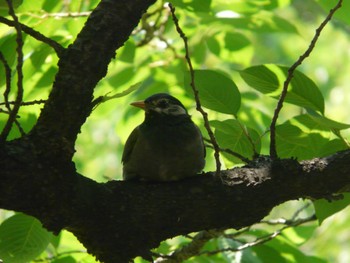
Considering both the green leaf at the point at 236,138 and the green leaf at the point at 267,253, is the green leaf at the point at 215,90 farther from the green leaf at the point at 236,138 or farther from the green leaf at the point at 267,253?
the green leaf at the point at 267,253

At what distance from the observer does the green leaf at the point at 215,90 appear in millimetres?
2947

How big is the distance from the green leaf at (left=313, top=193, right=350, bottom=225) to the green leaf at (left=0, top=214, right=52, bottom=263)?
4.49 feet

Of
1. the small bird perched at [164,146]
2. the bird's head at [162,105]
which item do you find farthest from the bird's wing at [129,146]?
the bird's head at [162,105]

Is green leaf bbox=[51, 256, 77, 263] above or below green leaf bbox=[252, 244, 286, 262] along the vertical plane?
above

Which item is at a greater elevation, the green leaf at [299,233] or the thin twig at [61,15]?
the thin twig at [61,15]

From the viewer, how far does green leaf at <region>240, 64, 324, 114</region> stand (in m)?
2.88

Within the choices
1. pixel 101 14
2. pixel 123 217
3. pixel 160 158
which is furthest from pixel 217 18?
pixel 123 217

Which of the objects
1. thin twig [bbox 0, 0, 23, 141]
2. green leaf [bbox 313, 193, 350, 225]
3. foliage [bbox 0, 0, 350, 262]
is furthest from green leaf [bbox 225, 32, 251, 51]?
thin twig [bbox 0, 0, 23, 141]

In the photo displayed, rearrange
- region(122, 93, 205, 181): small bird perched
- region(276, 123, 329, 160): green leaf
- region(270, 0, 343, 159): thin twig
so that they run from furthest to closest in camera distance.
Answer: region(122, 93, 205, 181): small bird perched → region(276, 123, 329, 160): green leaf → region(270, 0, 343, 159): thin twig

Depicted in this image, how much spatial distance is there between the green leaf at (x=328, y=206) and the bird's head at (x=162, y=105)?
1.10 metres

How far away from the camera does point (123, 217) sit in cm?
264

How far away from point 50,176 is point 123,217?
0.43m

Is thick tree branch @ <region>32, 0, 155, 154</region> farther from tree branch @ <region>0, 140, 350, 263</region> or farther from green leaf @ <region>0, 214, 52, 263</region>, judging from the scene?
green leaf @ <region>0, 214, 52, 263</region>

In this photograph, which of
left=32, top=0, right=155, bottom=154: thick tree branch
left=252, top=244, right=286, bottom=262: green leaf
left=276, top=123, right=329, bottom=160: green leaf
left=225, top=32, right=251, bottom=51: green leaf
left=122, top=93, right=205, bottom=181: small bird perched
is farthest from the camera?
left=225, top=32, right=251, bottom=51: green leaf
